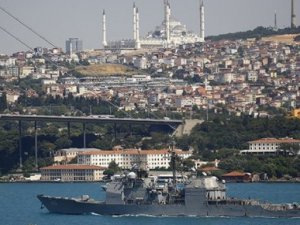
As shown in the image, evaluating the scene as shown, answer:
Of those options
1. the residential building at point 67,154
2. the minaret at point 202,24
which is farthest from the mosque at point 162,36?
the residential building at point 67,154

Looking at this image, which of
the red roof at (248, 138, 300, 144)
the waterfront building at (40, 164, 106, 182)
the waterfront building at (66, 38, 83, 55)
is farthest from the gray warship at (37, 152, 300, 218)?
the waterfront building at (66, 38, 83, 55)

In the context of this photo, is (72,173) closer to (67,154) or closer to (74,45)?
(67,154)

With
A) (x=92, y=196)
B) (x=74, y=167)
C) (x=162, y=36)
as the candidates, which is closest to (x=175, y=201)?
(x=92, y=196)

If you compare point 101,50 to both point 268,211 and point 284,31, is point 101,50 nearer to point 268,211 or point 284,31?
point 284,31

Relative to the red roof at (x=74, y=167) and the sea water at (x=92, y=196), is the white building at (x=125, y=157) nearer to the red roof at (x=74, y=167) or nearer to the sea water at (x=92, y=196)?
the red roof at (x=74, y=167)

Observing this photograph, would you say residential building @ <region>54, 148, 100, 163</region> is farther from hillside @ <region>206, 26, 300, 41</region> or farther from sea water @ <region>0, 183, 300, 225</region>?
hillside @ <region>206, 26, 300, 41</region>

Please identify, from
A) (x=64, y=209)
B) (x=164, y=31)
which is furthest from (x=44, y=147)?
(x=164, y=31)

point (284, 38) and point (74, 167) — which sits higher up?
point (284, 38)
